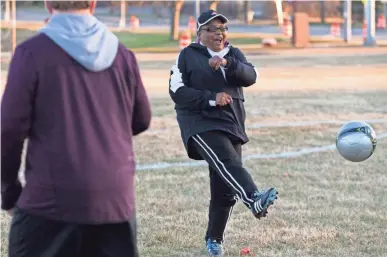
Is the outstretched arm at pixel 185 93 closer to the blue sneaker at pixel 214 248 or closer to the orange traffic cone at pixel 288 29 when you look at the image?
the blue sneaker at pixel 214 248

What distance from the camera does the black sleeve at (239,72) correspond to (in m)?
5.63

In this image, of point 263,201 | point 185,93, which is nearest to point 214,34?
point 185,93

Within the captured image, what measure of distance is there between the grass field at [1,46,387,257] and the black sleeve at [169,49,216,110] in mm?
1200

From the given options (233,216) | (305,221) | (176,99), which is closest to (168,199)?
(233,216)

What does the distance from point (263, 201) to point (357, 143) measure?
1.93 meters

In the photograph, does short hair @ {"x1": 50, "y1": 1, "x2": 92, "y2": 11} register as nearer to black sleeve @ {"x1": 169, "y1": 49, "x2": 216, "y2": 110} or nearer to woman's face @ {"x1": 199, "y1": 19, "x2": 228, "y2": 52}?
black sleeve @ {"x1": 169, "y1": 49, "x2": 216, "y2": 110}

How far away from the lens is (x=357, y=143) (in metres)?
7.00

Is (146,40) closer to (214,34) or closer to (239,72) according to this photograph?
(214,34)

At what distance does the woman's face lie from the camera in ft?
18.9

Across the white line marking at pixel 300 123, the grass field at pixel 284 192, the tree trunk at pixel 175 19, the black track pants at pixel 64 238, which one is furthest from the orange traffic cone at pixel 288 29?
the black track pants at pixel 64 238

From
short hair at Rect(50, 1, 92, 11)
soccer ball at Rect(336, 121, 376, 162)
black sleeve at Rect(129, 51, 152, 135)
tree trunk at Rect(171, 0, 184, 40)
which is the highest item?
short hair at Rect(50, 1, 92, 11)

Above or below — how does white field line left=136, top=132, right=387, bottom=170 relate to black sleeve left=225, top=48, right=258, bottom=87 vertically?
below

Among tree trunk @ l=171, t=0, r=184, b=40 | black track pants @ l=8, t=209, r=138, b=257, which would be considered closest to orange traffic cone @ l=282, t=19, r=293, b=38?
tree trunk @ l=171, t=0, r=184, b=40

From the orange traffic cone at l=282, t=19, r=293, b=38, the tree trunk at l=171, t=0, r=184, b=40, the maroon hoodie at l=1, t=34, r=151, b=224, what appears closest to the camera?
the maroon hoodie at l=1, t=34, r=151, b=224
